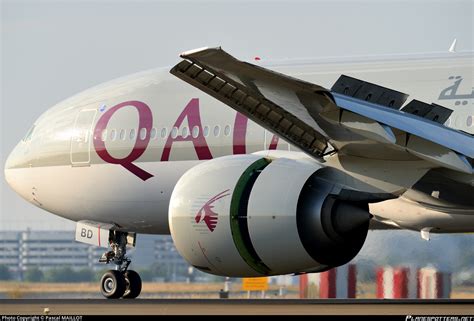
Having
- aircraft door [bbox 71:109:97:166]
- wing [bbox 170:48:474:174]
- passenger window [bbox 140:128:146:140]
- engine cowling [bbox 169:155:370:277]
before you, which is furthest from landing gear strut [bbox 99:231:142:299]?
wing [bbox 170:48:474:174]

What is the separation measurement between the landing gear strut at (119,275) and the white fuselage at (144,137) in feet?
1.69

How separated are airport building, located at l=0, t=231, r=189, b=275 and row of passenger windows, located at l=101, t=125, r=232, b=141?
7.62 metres

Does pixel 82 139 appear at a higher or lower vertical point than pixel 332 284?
higher

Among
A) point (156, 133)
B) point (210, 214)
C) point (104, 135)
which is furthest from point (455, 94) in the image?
point (104, 135)

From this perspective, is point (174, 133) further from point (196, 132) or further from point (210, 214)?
point (210, 214)

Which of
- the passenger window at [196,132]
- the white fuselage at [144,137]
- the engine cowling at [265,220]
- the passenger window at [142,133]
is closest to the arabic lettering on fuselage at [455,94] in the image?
the white fuselage at [144,137]

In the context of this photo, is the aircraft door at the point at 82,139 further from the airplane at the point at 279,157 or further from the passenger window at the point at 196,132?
the passenger window at the point at 196,132

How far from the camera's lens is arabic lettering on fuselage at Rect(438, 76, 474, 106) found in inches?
635

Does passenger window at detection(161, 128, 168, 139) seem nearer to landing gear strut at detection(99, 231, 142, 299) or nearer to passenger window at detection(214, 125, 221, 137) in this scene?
passenger window at detection(214, 125, 221, 137)

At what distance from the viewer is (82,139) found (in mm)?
19906

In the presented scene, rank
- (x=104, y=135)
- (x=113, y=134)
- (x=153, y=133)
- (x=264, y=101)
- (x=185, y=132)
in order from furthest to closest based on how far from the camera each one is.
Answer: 1. (x=104, y=135)
2. (x=113, y=134)
3. (x=153, y=133)
4. (x=185, y=132)
5. (x=264, y=101)

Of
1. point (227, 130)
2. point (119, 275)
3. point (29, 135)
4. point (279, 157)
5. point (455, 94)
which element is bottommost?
point (119, 275)

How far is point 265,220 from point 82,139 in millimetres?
6652

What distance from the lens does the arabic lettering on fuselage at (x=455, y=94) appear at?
16.1m
